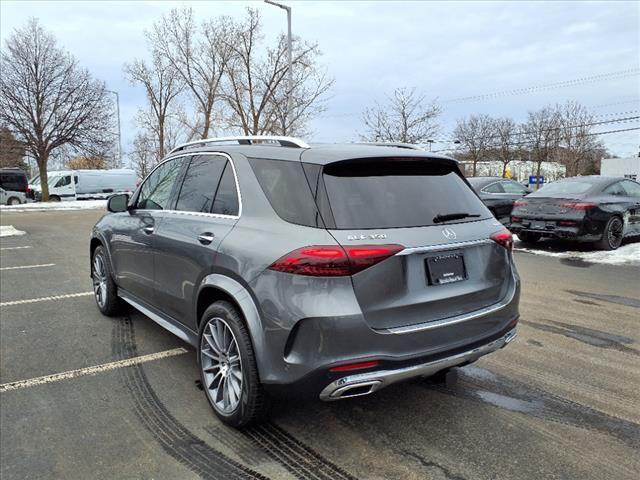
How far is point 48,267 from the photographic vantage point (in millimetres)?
8711

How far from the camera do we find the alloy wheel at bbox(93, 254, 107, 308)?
5.41m

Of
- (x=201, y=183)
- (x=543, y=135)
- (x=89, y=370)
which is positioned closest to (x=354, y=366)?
(x=201, y=183)

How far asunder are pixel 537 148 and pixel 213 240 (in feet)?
178

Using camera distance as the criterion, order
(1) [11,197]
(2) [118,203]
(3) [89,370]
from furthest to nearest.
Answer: (1) [11,197], (2) [118,203], (3) [89,370]

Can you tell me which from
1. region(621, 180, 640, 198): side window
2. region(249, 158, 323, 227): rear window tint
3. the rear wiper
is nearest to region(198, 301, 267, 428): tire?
region(249, 158, 323, 227): rear window tint

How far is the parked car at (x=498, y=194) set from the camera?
12.8 m

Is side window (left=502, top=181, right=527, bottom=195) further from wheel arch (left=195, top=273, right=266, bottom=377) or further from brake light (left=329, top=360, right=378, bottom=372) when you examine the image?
brake light (left=329, top=360, right=378, bottom=372)

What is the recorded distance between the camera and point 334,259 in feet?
8.25

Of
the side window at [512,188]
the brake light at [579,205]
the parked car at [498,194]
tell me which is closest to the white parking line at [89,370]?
the brake light at [579,205]

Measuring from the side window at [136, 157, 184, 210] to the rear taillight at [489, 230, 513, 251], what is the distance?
256 centimetres

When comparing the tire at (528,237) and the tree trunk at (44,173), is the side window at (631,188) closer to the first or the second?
the tire at (528,237)

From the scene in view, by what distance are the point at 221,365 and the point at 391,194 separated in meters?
1.52

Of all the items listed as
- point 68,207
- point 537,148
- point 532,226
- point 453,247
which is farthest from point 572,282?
point 537,148

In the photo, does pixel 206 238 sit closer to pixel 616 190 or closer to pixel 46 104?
pixel 616 190
